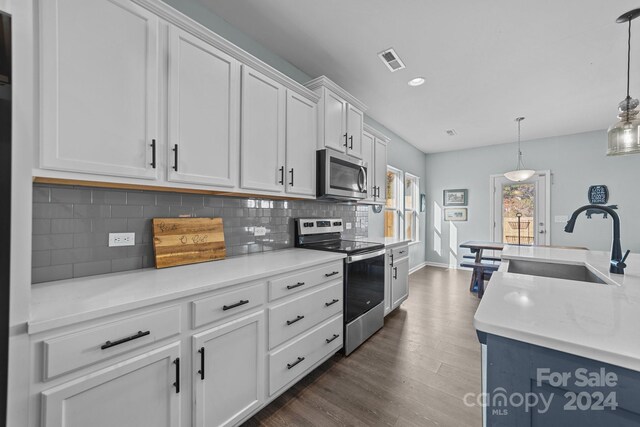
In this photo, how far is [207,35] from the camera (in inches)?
63.1

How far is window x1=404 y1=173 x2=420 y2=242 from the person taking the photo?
554 cm

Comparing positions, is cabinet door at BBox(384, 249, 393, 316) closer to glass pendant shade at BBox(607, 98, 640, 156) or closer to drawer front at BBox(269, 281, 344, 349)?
drawer front at BBox(269, 281, 344, 349)

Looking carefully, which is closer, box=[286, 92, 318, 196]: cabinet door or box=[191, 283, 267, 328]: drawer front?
box=[191, 283, 267, 328]: drawer front

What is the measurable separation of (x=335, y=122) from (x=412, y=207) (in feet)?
12.5

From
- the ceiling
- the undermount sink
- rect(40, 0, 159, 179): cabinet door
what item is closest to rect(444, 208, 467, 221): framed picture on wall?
the ceiling

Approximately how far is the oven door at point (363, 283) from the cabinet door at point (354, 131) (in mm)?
1125

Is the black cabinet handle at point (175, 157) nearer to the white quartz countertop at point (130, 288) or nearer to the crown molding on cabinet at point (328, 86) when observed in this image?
the white quartz countertop at point (130, 288)

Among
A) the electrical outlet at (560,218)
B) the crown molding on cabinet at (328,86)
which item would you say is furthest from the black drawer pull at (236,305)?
the electrical outlet at (560,218)

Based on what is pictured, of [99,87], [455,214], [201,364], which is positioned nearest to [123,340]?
[201,364]

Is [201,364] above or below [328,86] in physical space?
below

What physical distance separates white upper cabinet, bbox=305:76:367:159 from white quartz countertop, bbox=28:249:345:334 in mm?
1312

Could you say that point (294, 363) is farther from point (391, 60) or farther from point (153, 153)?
point (391, 60)

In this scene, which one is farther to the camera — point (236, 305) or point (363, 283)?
point (363, 283)

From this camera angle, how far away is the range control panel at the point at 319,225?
2619mm
